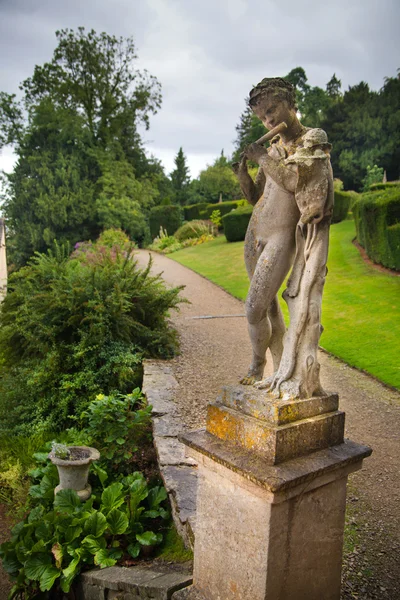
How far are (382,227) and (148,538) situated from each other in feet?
37.3

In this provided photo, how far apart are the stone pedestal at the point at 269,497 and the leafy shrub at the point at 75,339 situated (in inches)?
136

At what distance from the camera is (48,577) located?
3.13 metres

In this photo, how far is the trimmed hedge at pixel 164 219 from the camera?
29.9 m

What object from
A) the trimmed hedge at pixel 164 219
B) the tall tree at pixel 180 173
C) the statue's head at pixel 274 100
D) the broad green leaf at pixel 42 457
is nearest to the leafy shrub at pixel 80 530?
the broad green leaf at pixel 42 457

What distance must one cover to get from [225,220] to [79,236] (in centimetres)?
888

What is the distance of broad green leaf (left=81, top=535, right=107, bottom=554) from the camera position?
10.4ft

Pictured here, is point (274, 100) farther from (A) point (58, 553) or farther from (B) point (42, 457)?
(B) point (42, 457)

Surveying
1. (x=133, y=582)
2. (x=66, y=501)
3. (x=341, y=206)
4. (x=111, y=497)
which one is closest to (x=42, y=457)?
(x=66, y=501)

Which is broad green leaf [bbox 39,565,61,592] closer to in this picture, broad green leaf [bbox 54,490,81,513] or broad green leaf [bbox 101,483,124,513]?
broad green leaf [bbox 54,490,81,513]

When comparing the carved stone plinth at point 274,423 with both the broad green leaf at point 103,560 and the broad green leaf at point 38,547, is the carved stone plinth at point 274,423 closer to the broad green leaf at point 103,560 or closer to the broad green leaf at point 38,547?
the broad green leaf at point 103,560

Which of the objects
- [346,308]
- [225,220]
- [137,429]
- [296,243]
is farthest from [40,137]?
[296,243]

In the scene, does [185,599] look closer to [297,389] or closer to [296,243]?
[297,389]

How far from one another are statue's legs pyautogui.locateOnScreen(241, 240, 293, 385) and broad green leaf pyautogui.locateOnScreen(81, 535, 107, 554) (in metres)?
1.72

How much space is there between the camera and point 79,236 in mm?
25250
